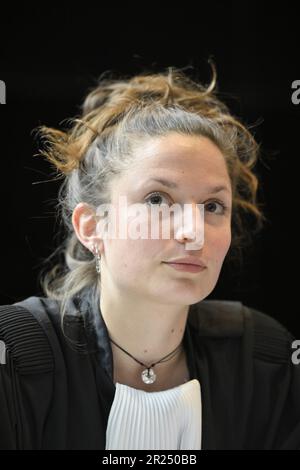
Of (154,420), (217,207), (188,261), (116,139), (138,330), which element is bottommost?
(154,420)

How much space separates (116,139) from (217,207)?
0.25 meters

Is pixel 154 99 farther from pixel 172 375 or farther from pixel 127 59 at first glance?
pixel 172 375

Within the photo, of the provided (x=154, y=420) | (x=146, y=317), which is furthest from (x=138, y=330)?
(x=154, y=420)

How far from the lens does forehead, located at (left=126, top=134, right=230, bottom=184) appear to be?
3.78 feet

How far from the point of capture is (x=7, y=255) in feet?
5.01

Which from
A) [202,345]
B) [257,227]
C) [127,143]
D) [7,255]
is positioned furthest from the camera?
[257,227]

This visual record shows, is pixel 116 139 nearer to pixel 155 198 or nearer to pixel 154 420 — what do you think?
pixel 155 198

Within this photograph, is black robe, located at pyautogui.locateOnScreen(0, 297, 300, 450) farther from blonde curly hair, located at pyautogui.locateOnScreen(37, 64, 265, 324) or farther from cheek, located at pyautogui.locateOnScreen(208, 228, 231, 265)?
cheek, located at pyautogui.locateOnScreen(208, 228, 231, 265)

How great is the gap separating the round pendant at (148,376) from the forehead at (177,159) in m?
0.40

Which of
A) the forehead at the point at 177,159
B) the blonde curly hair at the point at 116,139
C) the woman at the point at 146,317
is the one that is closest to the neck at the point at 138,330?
the woman at the point at 146,317

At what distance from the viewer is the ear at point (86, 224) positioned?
125 cm

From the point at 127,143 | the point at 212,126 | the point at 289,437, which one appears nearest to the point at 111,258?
the point at 127,143

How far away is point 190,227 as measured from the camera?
1.12 m

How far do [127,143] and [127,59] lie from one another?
0.46 metres
